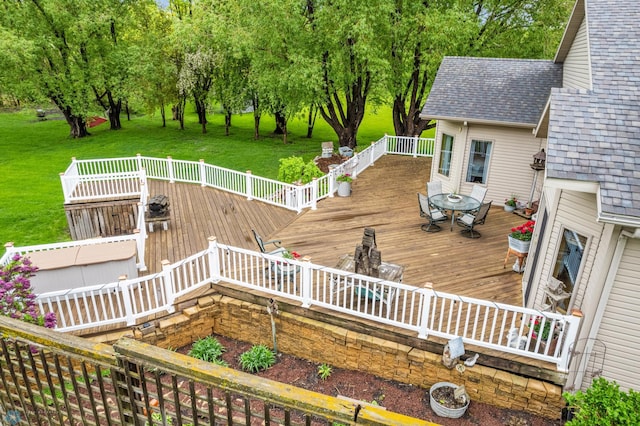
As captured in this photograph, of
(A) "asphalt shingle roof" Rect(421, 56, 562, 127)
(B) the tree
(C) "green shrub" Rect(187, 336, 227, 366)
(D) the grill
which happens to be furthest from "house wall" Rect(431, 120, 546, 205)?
(C) "green shrub" Rect(187, 336, 227, 366)

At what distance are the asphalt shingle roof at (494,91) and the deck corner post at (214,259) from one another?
7.68 meters

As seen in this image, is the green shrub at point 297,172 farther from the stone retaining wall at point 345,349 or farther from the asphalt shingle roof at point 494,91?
the stone retaining wall at point 345,349

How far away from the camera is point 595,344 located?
223 inches

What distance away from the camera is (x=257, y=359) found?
7.02 metres

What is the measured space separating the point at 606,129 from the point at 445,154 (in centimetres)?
765

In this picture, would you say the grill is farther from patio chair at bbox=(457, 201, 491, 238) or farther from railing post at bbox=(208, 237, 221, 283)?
patio chair at bbox=(457, 201, 491, 238)

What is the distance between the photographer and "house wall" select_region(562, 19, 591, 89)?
851 centimetres

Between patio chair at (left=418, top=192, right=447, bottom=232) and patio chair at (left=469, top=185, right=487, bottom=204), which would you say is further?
patio chair at (left=469, top=185, right=487, bottom=204)

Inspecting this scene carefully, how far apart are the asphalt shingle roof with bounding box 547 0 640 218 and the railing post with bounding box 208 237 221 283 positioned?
553 cm

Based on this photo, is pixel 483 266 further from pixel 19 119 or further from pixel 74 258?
pixel 19 119

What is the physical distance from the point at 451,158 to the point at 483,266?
197 inches

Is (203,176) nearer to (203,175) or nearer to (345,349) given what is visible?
(203,175)

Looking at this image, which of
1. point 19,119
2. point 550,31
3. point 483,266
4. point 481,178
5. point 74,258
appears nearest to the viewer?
point 74,258

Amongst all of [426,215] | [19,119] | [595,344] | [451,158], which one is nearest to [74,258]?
[426,215]
